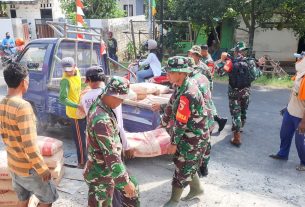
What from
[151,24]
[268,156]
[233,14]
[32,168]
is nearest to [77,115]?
[32,168]

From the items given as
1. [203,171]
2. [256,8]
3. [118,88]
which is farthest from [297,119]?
[256,8]

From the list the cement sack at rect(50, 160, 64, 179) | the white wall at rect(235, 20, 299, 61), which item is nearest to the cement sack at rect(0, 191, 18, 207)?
the cement sack at rect(50, 160, 64, 179)

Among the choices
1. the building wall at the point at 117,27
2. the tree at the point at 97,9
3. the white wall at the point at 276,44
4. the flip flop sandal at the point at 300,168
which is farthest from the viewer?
the tree at the point at 97,9

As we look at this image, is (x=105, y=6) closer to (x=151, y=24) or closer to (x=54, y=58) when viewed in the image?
(x=151, y=24)

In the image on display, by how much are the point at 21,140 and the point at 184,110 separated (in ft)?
5.10

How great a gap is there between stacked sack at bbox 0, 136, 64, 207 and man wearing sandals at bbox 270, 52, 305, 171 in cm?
321

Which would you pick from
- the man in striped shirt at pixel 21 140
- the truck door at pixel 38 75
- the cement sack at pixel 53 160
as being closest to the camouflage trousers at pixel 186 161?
the man in striped shirt at pixel 21 140

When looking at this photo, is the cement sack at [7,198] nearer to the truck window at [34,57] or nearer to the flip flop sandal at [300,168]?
the truck window at [34,57]

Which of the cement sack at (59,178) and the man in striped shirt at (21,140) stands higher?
the man in striped shirt at (21,140)

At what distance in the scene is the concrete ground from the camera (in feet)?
13.2

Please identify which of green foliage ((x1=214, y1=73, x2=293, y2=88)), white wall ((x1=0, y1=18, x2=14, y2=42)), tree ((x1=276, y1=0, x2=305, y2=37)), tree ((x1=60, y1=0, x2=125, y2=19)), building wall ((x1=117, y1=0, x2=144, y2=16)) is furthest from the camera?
building wall ((x1=117, y1=0, x2=144, y2=16))

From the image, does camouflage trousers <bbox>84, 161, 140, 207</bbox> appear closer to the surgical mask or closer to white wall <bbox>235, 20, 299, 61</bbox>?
the surgical mask

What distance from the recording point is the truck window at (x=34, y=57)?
5.71m

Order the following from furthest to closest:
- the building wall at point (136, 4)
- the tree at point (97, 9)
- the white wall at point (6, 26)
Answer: the building wall at point (136, 4) → the tree at point (97, 9) → the white wall at point (6, 26)
